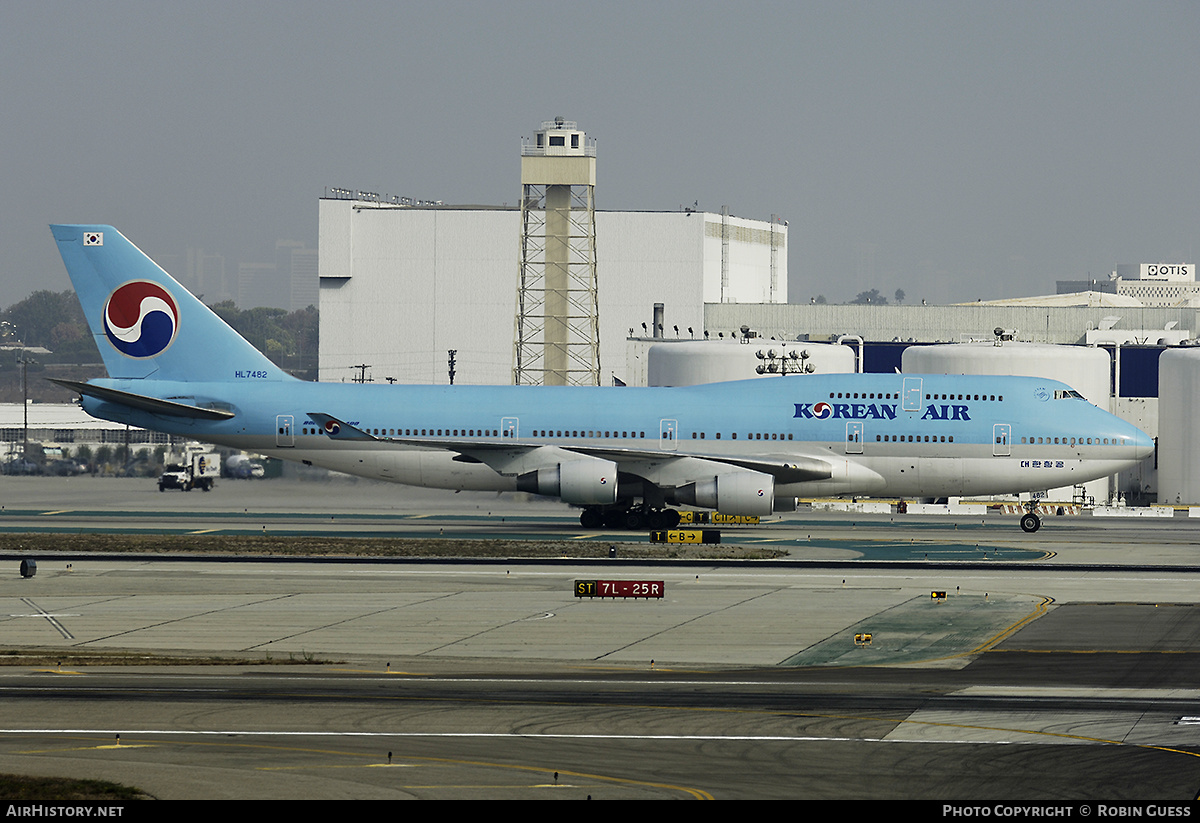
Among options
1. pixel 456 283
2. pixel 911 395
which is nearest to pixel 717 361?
pixel 911 395

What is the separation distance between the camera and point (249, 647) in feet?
91.6

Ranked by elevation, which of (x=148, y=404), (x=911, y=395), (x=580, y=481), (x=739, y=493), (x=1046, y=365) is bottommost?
(x=739, y=493)

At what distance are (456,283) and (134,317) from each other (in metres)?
81.5

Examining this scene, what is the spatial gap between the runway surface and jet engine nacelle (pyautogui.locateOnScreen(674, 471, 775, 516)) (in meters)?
4.45

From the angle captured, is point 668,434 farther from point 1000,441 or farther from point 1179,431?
point 1179,431

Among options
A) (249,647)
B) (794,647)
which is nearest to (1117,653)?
(794,647)

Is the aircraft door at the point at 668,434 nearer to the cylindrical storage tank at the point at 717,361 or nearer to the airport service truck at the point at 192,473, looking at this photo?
the cylindrical storage tank at the point at 717,361

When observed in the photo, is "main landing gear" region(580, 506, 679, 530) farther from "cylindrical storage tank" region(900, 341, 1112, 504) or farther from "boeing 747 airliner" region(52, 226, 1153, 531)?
"cylindrical storage tank" region(900, 341, 1112, 504)

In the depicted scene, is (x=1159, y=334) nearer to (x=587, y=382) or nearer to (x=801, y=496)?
(x=587, y=382)

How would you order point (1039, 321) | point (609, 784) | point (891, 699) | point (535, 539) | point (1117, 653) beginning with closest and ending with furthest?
1. point (609, 784)
2. point (891, 699)
3. point (1117, 653)
4. point (535, 539)
5. point (1039, 321)

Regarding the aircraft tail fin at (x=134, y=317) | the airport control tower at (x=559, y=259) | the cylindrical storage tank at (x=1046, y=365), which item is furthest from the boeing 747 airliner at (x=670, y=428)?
the airport control tower at (x=559, y=259)

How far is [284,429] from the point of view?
53719 mm

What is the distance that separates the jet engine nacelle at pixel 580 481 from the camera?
51.1 meters

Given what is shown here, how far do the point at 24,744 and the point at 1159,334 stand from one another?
11820 cm
